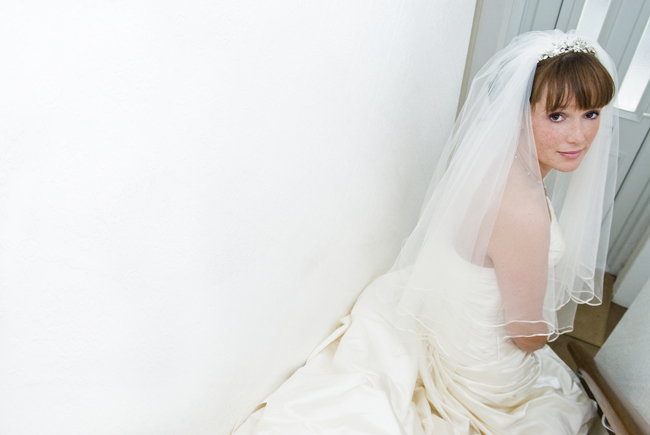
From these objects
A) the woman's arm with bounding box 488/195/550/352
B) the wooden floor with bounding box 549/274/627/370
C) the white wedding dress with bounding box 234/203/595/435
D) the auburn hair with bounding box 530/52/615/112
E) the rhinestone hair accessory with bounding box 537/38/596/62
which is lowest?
the wooden floor with bounding box 549/274/627/370

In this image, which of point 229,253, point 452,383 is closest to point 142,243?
point 229,253

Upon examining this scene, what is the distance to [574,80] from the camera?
3.32 feet

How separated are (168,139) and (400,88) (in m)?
0.82

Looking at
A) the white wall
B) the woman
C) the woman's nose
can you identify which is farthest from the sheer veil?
Answer: the white wall

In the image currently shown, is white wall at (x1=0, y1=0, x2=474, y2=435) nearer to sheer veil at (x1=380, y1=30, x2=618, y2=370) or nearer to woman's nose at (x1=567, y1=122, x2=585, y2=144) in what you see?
sheer veil at (x1=380, y1=30, x2=618, y2=370)

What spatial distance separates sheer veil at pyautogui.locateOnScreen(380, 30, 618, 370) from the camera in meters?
1.06

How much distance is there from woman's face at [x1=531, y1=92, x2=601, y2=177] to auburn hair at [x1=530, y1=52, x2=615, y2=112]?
2 centimetres

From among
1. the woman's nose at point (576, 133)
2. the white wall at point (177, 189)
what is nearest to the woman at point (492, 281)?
the woman's nose at point (576, 133)

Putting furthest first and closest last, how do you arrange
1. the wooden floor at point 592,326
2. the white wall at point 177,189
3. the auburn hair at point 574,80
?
1. the wooden floor at point 592,326
2. the auburn hair at point 574,80
3. the white wall at point 177,189

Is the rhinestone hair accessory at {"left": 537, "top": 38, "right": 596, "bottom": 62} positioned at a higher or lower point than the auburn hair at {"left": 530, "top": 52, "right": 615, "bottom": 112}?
higher

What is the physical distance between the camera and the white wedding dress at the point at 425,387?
1067 millimetres

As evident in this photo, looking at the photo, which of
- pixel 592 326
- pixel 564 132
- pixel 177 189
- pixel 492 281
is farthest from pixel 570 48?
pixel 592 326

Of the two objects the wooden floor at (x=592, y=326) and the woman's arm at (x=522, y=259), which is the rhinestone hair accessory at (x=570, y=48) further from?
the wooden floor at (x=592, y=326)

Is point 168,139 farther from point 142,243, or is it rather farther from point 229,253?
point 229,253
